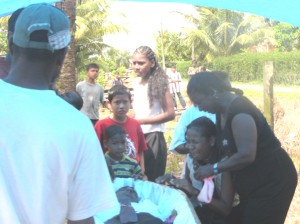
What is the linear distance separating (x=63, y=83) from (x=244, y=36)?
28.5 metres

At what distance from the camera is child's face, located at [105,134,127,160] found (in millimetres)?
3555

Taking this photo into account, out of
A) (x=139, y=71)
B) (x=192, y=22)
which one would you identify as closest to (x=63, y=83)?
(x=139, y=71)

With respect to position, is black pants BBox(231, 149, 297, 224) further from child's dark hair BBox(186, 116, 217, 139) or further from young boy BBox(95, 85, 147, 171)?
young boy BBox(95, 85, 147, 171)

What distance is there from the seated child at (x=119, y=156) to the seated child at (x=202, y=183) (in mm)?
756

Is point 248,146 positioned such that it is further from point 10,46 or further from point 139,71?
point 139,71

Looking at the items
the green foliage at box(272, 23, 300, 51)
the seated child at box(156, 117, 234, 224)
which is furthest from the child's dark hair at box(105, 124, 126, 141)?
the green foliage at box(272, 23, 300, 51)

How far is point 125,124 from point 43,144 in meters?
2.57

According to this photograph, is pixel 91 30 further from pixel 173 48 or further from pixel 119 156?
pixel 119 156

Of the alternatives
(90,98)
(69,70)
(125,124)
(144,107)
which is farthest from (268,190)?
(69,70)

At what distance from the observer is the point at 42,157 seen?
4.29 ft

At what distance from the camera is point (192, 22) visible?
3416cm

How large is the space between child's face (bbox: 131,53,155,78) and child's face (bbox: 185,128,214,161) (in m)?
1.40

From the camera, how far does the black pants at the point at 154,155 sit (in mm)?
4105

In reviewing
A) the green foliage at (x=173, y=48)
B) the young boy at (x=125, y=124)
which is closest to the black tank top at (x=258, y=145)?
the young boy at (x=125, y=124)
